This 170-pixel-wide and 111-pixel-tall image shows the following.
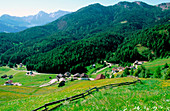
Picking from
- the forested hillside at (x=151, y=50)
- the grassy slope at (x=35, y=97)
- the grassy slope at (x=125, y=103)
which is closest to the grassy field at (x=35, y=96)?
the grassy slope at (x=35, y=97)

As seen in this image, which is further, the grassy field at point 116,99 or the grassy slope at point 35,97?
the grassy slope at point 35,97

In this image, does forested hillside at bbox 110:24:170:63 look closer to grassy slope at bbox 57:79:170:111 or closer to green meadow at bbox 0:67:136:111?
green meadow at bbox 0:67:136:111

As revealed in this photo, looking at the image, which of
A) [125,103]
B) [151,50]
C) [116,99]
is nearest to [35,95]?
[116,99]

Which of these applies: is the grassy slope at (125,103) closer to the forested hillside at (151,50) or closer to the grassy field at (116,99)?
the grassy field at (116,99)

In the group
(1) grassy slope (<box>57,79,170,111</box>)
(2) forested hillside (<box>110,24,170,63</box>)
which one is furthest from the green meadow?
(2) forested hillside (<box>110,24,170,63</box>)

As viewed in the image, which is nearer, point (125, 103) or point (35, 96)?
point (125, 103)

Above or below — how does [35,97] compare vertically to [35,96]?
above

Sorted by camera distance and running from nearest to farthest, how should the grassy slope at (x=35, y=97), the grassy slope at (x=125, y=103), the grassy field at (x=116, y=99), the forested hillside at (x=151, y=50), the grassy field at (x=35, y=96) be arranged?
the grassy slope at (x=125, y=103), the grassy field at (x=116, y=99), the grassy field at (x=35, y=96), the grassy slope at (x=35, y=97), the forested hillside at (x=151, y=50)

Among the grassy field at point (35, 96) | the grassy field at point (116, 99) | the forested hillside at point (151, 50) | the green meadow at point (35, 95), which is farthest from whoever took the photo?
the forested hillside at point (151, 50)

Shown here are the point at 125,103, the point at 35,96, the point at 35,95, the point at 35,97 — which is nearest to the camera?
the point at 125,103

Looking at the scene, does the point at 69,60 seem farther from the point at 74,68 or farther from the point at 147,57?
the point at 147,57

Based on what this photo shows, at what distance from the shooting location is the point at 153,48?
172 meters

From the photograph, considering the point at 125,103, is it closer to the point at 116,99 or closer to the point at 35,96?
the point at 116,99

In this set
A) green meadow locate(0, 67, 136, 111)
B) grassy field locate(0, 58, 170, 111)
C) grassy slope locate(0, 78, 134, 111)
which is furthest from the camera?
green meadow locate(0, 67, 136, 111)
